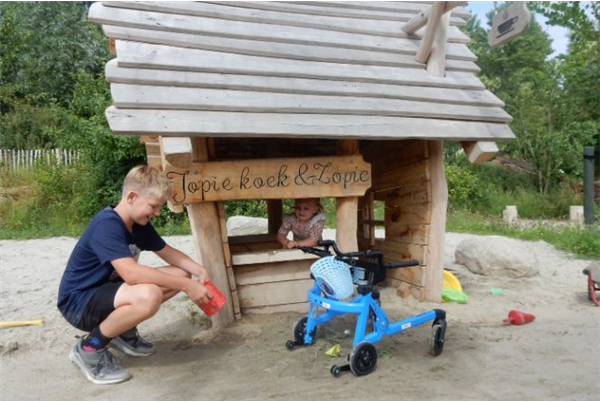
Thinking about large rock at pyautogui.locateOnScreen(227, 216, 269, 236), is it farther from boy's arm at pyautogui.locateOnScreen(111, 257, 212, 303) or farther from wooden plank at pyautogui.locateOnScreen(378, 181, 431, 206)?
boy's arm at pyautogui.locateOnScreen(111, 257, 212, 303)

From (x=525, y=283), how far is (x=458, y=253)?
1.11 metres

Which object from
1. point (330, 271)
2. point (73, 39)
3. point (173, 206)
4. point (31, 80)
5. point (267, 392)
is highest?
point (73, 39)

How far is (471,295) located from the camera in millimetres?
5047

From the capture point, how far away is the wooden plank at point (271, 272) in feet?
13.6

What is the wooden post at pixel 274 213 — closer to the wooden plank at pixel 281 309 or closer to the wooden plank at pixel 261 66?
the wooden plank at pixel 281 309

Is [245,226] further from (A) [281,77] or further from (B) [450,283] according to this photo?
(A) [281,77]

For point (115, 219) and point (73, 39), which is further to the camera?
point (73, 39)

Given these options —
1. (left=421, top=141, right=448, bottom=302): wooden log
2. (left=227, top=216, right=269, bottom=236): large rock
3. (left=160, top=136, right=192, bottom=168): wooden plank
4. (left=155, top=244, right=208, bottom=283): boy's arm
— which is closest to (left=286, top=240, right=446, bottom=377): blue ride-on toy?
(left=155, top=244, right=208, bottom=283): boy's arm

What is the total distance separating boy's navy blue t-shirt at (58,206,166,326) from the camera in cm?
296

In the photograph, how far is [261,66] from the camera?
381 cm

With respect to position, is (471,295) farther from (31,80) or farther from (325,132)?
(31,80)

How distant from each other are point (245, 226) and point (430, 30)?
5575 millimetres

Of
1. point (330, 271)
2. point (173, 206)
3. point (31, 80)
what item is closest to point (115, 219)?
point (173, 206)

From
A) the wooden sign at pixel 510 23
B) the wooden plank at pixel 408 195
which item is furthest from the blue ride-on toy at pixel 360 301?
the wooden sign at pixel 510 23
